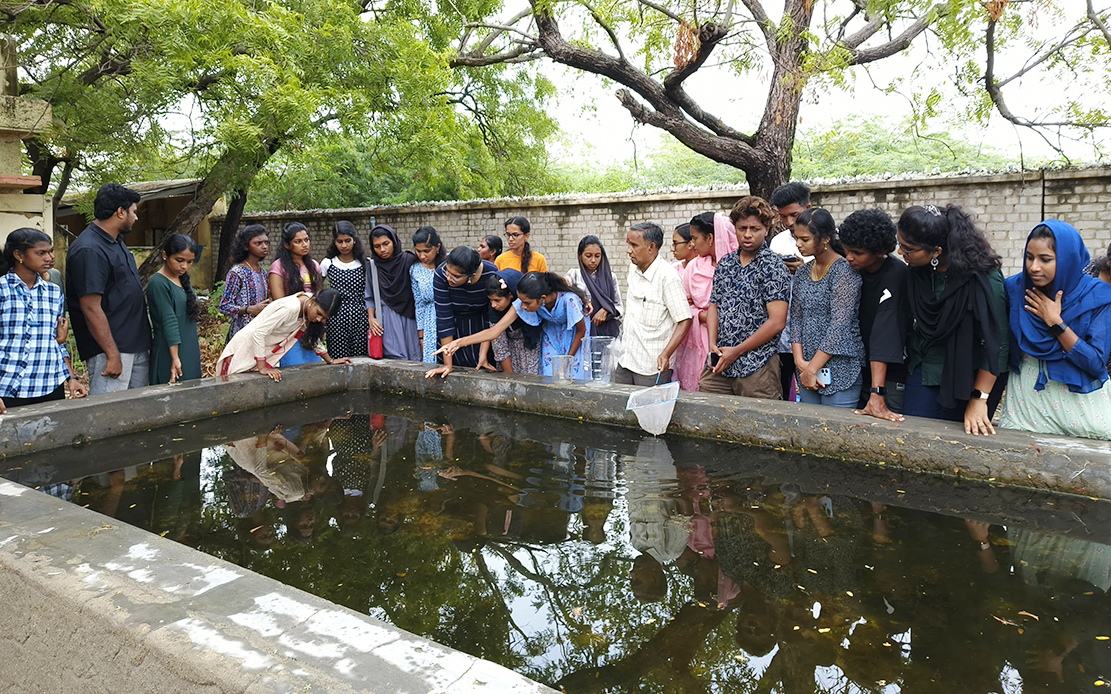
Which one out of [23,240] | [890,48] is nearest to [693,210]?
[890,48]

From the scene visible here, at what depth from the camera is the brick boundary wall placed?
6.73 meters

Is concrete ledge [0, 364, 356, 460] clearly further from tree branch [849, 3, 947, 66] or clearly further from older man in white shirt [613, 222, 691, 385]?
tree branch [849, 3, 947, 66]

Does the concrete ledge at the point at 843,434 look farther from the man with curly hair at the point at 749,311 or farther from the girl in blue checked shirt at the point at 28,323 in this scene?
the girl in blue checked shirt at the point at 28,323

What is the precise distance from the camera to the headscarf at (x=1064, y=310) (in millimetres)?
2924

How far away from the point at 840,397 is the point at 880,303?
0.54 metres

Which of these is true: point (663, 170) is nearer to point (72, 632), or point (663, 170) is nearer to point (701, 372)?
point (701, 372)

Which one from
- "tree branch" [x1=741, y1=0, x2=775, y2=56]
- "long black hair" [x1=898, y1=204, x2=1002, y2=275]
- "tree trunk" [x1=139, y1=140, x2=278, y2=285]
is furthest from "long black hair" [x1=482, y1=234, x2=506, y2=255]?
"tree branch" [x1=741, y1=0, x2=775, y2=56]

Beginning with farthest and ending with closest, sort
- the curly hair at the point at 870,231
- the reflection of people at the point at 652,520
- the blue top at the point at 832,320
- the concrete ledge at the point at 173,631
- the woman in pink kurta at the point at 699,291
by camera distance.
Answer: the woman in pink kurta at the point at 699,291 → the blue top at the point at 832,320 → the curly hair at the point at 870,231 → the reflection of people at the point at 652,520 → the concrete ledge at the point at 173,631

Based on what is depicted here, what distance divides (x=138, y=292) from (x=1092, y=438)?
4.86m

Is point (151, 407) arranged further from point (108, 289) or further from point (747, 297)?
point (747, 297)

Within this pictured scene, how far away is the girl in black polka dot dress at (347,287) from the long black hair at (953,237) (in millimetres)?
3550

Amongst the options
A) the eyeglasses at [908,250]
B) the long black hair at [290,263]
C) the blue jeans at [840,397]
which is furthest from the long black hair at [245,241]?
the eyeglasses at [908,250]

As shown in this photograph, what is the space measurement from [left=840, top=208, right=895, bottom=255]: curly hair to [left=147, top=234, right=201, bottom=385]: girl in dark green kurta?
3.60 meters

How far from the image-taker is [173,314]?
14.5 ft
